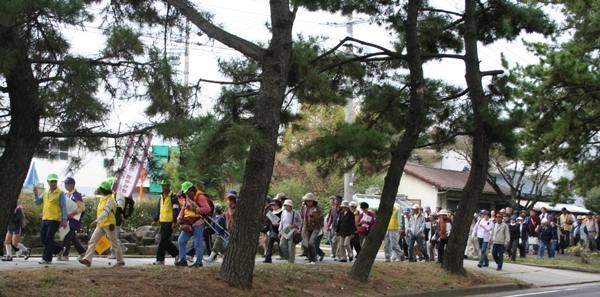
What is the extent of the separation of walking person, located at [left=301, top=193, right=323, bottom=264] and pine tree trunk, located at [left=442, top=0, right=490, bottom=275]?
10.4 feet

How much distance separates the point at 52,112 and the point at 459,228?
10.3 meters

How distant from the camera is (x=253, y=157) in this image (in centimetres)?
1073

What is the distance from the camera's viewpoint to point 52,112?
27.3 ft

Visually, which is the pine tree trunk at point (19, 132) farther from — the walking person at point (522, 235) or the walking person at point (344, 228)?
the walking person at point (522, 235)

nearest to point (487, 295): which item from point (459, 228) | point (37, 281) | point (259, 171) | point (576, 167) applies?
point (459, 228)

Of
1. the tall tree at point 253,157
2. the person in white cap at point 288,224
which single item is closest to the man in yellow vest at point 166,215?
the tall tree at point 253,157

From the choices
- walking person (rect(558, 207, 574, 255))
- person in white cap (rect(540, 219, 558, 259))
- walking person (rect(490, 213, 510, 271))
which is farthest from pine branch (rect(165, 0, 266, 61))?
walking person (rect(558, 207, 574, 255))

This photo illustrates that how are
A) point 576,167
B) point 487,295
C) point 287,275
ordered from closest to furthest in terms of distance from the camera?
point 287,275
point 487,295
point 576,167

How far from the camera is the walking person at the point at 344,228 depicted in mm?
17516

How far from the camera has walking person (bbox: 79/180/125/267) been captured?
40.1ft

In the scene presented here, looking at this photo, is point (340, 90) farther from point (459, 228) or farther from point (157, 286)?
point (157, 286)

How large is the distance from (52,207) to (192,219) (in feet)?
9.25

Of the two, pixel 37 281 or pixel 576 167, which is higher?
pixel 576 167

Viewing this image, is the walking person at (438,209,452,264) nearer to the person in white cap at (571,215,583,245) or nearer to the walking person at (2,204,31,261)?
the walking person at (2,204,31,261)
